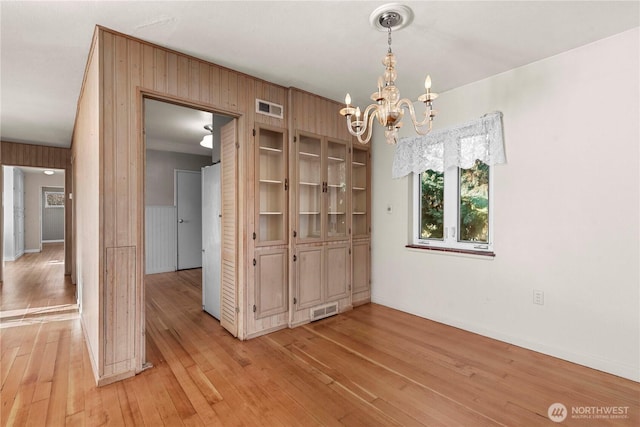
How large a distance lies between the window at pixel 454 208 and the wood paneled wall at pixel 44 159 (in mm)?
6350

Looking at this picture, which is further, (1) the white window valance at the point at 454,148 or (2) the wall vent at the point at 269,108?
(2) the wall vent at the point at 269,108

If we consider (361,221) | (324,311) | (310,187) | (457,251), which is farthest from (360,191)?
(324,311)

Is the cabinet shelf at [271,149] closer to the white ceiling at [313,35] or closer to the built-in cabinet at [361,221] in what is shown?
the white ceiling at [313,35]

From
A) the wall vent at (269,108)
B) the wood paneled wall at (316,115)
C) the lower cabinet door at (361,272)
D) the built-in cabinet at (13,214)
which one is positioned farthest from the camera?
the built-in cabinet at (13,214)

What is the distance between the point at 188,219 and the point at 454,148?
5432 mm

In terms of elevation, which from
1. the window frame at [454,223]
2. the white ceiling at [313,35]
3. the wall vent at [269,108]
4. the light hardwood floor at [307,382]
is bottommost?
the light hardwood floor at [307,382]

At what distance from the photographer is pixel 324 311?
3586 mm

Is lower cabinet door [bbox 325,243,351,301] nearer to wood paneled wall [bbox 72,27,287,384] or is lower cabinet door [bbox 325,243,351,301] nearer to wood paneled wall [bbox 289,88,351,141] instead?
wood paneled wall [bbox 289,88,351,141]

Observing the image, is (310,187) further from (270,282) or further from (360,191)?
(270,282)

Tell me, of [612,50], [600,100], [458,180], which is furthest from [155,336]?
[612,50]

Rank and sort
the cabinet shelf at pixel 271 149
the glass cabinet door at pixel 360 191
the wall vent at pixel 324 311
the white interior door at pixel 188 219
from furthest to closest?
the white interior door at pixel 188 219
the glass cabinet door at pixel 360 191
the wall vent at pixel 324 311
the cabinet shelf at pixel 271 149

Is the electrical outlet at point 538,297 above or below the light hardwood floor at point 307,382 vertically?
above

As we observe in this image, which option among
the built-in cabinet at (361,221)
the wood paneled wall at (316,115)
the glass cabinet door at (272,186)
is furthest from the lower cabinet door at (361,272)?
the wood paneled wall at (316,115)

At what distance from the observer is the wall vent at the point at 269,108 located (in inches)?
122
